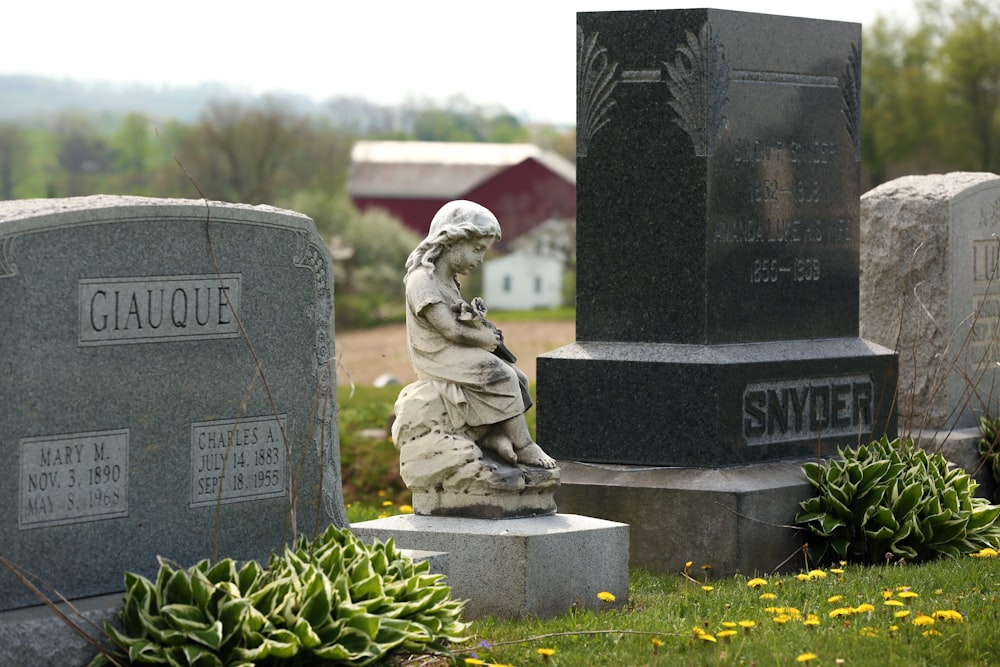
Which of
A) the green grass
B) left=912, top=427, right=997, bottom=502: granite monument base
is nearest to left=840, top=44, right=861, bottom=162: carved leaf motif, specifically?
left=912, top=427, right=997, bottom=502: granite monument base

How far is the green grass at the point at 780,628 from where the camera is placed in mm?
5887

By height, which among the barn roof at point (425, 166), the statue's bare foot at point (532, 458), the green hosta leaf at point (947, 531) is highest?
the barn roof at point (425, 166)

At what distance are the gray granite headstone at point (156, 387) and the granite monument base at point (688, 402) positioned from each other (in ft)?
7.75

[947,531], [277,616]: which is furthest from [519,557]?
[947,531]

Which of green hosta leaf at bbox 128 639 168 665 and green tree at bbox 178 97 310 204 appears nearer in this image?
green hosta leaf at bbox 128 639 168 665

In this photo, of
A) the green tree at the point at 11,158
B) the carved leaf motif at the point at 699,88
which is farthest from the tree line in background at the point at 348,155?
the carved leaf motif at the point at 699,88

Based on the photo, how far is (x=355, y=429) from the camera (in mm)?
12750

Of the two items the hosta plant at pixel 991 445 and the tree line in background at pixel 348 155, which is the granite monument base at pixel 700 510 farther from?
the tree line in background at pixel 348 155

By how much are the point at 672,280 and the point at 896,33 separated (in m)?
60.9

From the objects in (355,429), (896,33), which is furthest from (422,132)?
(355,429)

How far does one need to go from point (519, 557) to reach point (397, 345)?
34.2m

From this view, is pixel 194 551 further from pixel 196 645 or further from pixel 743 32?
pixel 743 32

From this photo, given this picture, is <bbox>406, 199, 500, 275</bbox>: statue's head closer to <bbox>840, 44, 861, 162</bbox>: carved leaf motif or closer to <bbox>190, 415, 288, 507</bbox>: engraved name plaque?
<bbox>190, 415, 288, 507</bbox>: engraved name plaque

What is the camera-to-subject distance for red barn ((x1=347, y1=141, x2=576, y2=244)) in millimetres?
66875
